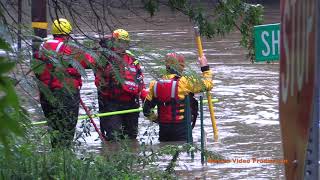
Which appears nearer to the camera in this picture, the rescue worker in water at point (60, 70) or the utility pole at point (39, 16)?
the rescue worker in water at point (60, 70)

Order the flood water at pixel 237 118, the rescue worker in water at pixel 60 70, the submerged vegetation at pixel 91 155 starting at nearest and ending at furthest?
the submerged vegetation at pixel 91 155
the rescue worker in water at pixel 60 70
the flood water at pixel 237 118

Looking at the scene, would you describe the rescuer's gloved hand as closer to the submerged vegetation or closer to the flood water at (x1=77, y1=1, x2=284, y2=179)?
the flood water at (x1=77, y1=1, x2=284, y2=179)

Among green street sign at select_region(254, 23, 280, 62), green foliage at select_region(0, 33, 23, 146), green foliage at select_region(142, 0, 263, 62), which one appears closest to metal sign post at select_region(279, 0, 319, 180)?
green foliage at select_region(0, 33, 23, 146)

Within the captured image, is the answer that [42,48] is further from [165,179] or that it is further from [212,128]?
[212,128]

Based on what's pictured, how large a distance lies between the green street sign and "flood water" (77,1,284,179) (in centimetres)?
125

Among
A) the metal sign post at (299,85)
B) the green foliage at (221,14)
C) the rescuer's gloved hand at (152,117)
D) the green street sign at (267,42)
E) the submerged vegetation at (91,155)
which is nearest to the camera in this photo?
the metal sign post at (299,85)

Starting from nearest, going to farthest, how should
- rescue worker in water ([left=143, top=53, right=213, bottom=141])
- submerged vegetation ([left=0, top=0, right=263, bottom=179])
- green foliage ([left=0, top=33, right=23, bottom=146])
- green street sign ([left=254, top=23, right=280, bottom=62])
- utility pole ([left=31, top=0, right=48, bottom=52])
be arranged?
1. green foliage ([left=0, top=33, right=23, bottom=146])
2. green street sign ([left=254, top=23, right=280, bottom=62])
3. submerged vegetation ([left=0, top=0, right=263, bottom=179])
4. utility pole ([left=31, top=0, right=48, bottom=52])
5. rescue worker in water ([left=143, top=53, right=213, bottom=141])

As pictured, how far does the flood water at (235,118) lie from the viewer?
348 inches

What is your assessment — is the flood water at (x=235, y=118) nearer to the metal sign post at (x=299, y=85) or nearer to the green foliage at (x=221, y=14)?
the green foliage at (x=221, y=14)

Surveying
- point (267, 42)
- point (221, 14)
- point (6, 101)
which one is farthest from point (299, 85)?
point (221, 14)

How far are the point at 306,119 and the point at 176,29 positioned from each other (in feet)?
89.0

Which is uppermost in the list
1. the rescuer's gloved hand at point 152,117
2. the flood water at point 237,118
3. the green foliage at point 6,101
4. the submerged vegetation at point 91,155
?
the green foliage at point 6,101

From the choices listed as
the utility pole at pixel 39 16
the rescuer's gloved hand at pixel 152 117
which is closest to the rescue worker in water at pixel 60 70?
the utility pole at pixel 39 16

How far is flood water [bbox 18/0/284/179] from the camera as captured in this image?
885 centimetres
